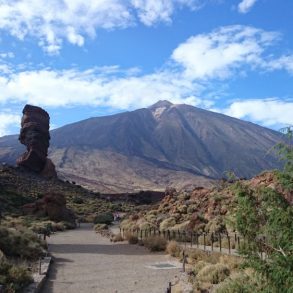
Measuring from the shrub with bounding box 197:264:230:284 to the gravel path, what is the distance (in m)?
1.31

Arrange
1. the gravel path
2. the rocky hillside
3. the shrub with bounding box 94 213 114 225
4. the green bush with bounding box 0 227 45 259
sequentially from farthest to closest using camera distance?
1. the shrub with bounding box 94 213 114 225
2. the rocky hillside
3. the green bush with bounding box 0 227 45 259
4. the gravel path

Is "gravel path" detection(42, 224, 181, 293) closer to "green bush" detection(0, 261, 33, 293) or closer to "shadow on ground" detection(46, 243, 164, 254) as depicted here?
"shadow on ground" detection(46, 243, 164, 254)

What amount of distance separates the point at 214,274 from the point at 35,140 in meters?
78.9

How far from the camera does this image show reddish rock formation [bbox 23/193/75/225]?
53.3m

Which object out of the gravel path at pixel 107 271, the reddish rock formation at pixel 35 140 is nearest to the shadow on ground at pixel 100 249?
the gravel path at pixel 107 271

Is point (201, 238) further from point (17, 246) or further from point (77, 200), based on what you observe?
point (77, 200)

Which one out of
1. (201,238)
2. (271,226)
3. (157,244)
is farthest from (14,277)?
(201,238)

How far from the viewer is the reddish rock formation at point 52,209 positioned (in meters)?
53.3

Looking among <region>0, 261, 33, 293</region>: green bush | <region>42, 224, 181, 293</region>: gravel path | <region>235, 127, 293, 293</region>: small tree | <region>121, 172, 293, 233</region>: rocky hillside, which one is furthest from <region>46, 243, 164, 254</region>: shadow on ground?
<region>235, 127, 293, 293</region>: small tree

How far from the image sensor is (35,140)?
298ft

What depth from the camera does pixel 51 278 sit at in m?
17.4

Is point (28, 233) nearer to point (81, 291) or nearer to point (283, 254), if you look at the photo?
point (81, 291)

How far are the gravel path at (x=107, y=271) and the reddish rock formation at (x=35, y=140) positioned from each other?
208ft

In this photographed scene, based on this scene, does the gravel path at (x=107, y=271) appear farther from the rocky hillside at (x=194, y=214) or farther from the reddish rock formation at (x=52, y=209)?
the reddish rock formation at (x=52, y=209)
